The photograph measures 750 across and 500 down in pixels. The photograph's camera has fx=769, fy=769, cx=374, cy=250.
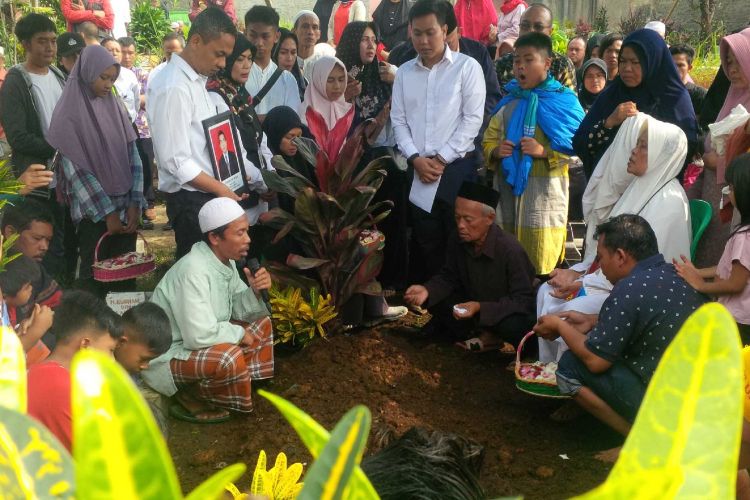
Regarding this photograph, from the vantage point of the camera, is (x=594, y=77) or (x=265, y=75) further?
(x=594, y=77)

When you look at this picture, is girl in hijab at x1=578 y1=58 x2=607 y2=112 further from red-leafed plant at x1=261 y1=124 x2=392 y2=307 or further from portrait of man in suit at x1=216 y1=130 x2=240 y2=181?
portrait of man in suit at x1=216 y1=130 x2=240 y2=181

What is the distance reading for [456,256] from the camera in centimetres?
495

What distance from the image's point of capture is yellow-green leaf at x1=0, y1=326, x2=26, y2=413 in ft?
2.79

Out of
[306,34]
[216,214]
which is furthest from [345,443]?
[306,34]

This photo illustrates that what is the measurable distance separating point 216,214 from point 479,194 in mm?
1614

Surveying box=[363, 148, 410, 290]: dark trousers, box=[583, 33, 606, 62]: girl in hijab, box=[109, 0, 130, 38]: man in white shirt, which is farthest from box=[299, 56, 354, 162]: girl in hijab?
box=[109, 0, 130, 38]: man in white shirt

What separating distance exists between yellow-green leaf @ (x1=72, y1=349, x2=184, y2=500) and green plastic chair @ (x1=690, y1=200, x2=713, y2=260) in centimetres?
432

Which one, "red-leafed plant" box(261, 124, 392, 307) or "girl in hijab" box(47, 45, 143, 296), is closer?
"red-leafed plant" box(261, 124, 392, 307)

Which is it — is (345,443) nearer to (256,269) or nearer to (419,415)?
(419,415)

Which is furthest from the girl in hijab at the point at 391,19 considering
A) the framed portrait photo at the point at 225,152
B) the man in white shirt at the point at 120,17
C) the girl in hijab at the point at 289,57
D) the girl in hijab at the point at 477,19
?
the man in white shirt at the point at 120,17

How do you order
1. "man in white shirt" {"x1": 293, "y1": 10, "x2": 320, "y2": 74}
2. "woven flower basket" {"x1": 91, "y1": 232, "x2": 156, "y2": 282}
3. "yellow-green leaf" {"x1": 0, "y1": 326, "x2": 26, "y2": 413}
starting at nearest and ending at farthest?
"yellow-green leaf" {"x1": 0, "y1": 326, "x2": 26, "y2": 413} < "woven flower basket" {"x1": 91, "y1": 232, "x2": 156, "y2": 282} < "man in white shirt" {"x1": 293, "y1": 10, "x2": 320, "y2": 74}

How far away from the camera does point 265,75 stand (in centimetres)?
626

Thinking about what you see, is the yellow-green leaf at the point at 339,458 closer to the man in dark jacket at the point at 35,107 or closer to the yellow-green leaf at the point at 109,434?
the yellow-green leaf at the point at 109,434

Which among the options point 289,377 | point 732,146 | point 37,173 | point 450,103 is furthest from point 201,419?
point 732,146
